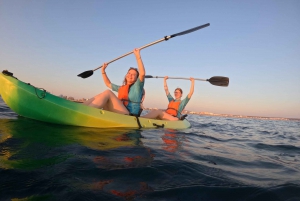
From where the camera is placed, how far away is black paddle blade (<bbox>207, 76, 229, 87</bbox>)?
30.0ft

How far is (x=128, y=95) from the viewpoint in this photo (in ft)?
19.1

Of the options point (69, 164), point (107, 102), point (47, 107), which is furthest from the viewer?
point (107, 102)

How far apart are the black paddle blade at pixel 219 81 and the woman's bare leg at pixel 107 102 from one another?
571 centimetres

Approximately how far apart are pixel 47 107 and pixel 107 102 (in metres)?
1.54

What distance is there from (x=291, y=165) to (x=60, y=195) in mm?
3604

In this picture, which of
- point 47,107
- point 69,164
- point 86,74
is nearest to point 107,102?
point 47,107

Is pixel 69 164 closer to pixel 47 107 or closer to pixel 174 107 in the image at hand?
pixel 47 107

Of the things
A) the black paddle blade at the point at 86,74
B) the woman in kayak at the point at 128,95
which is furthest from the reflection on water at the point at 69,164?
the black paddle blade at the point at 86,74

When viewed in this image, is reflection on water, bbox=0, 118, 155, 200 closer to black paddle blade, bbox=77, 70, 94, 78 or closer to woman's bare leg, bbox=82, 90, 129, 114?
woman's bare leg, bbox=82, 90, 129, 114

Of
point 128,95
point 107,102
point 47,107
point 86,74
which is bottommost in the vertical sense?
point 47,107

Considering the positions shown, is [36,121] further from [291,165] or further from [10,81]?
[291,165]

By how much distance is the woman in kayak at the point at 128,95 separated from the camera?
5057 millimetres

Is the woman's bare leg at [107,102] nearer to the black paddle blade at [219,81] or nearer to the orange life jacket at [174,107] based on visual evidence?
the orange life jacket at [174,107]

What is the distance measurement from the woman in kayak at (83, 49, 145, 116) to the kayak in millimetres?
417
